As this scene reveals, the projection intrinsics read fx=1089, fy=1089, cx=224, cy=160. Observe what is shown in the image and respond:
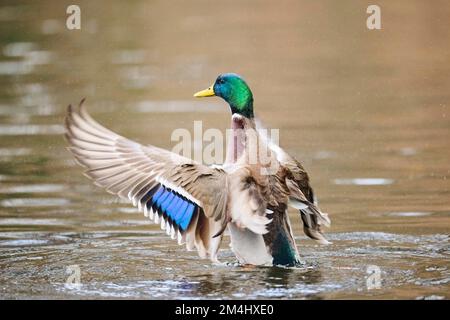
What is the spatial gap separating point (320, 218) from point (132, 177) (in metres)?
1.46

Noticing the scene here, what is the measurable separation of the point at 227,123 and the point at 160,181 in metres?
5.39

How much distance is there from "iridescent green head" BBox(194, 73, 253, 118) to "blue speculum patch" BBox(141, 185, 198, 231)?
94cm

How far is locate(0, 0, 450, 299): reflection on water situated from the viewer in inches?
312

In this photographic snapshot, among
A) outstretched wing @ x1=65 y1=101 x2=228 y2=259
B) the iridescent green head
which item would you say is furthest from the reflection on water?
the iridescent green head

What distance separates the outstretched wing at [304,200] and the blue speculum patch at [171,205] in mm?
762

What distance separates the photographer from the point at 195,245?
8.09m

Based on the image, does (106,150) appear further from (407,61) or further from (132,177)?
(407,61)

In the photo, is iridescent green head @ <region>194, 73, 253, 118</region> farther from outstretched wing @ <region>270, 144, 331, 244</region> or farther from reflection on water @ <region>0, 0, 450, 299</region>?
reflection on water @ <region>0, 0, 450, 299</region>

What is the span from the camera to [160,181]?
8062 mm

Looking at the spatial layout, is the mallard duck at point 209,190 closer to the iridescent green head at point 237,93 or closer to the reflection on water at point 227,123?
the iridescent green head at point 237,93

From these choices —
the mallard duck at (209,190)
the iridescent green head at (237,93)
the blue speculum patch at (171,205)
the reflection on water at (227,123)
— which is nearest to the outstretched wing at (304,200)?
the mallard duck at (209,190)

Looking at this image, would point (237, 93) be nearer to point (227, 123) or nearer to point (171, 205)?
point (171, 205)
